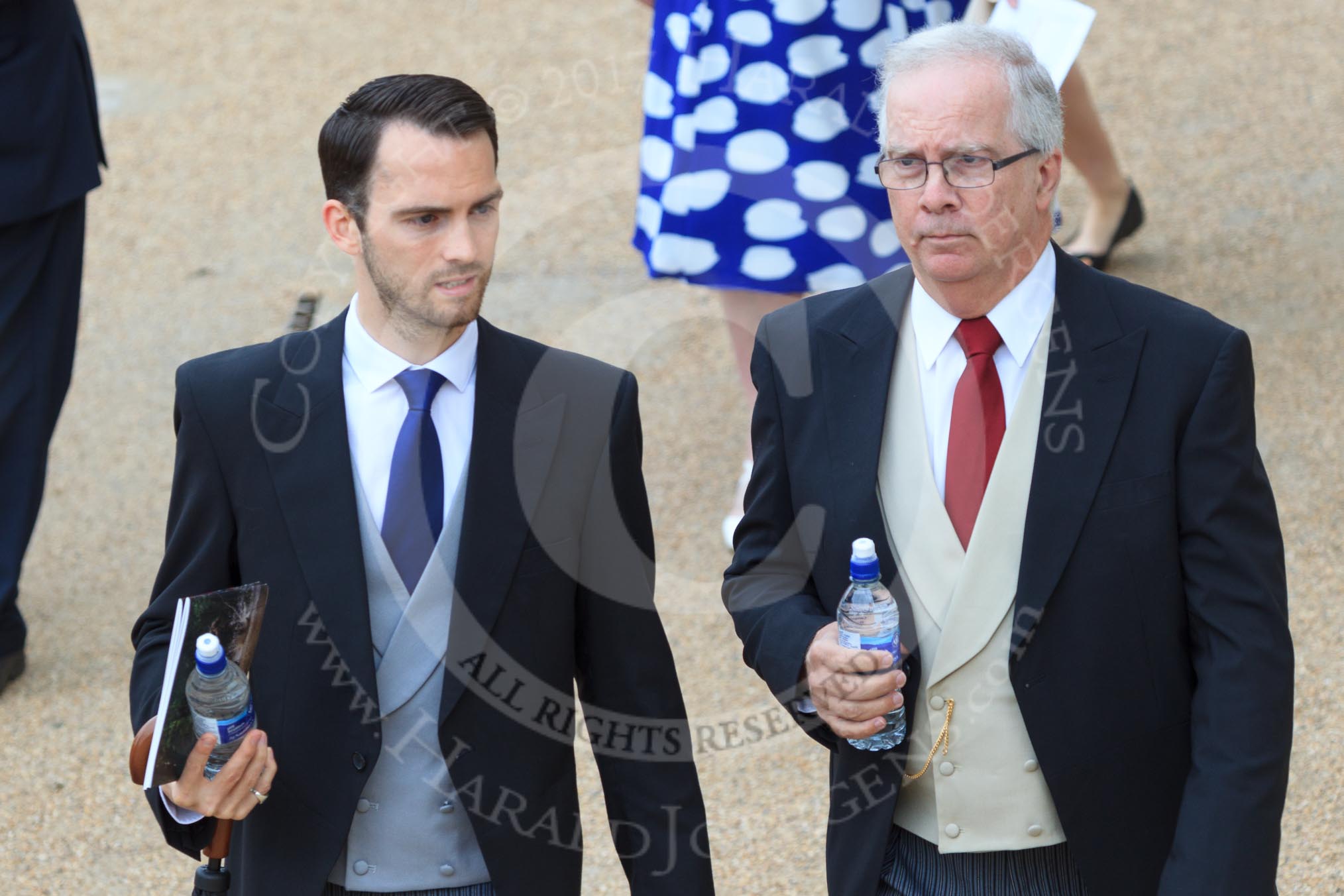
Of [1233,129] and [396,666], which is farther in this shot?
[1233,129]

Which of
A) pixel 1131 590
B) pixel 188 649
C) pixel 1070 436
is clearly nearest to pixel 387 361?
pixel 188 649

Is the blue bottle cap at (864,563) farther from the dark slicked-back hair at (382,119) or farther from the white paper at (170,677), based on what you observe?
the white paper at (170,677)

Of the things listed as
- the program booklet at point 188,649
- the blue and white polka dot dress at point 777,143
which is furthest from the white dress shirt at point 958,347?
the blue and white polka dot dress at point 777,143

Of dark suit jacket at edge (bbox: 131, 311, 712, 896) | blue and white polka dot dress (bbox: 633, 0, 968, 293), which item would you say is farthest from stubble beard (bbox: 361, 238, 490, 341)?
blue and white polka dot dress (bbox: 633, 0, 968, 293)

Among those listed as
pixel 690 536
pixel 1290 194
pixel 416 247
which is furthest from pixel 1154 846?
pixel 1290 194

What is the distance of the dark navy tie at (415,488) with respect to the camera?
2.58 m

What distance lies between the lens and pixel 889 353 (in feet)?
8.66

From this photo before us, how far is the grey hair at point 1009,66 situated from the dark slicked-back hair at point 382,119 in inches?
24.3

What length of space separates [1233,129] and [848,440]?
5.75 meters

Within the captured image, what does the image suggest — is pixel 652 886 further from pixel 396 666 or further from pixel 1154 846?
pixel 1154 846

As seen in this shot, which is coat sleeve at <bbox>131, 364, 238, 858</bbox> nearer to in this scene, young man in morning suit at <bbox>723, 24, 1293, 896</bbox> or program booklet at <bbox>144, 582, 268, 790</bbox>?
program booklet at <bbox>144, 582, 268, 790</bbox>

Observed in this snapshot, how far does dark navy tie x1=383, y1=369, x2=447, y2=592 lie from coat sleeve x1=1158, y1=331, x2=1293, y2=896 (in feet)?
3.50

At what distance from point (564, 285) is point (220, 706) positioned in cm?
491

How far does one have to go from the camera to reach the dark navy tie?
2.58 metres
